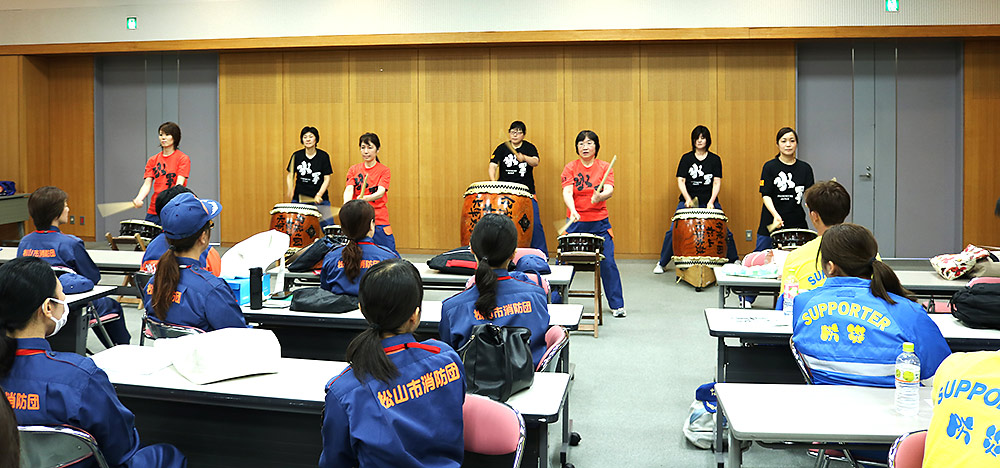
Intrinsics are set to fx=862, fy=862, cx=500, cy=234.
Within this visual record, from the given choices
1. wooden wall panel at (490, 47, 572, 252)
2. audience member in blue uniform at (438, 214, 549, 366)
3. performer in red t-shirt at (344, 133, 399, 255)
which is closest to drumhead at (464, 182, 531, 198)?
performer in red t-shirt at (344, 133, 399, 255)

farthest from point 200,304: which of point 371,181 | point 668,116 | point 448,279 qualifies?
point 668,116

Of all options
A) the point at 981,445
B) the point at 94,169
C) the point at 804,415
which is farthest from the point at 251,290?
the point at 94,169

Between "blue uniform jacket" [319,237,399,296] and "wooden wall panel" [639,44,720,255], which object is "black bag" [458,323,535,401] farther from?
"wooden wall panel" [639,44,720,255]

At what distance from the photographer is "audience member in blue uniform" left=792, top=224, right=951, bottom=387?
2603 millimetres

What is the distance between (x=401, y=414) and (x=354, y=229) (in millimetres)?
2166

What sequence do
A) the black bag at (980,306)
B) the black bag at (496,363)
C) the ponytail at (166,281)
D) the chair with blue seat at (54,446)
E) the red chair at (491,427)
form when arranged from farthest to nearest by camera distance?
1. the black bag at (980,306)
2. the ponytail at (166,281)
3. the black bag at (496,363)
4. the red chair at (491,427)
5. the chair with blue seat at (54,446)

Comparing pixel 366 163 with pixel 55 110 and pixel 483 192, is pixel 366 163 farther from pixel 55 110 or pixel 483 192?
pixel 55 110

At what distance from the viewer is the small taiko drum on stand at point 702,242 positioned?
24.4ft

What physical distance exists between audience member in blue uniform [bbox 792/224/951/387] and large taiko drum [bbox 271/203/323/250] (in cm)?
519

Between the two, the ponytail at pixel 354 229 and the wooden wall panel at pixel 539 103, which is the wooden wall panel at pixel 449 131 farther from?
the ponytail at pixel 354 229

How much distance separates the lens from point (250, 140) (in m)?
9.98

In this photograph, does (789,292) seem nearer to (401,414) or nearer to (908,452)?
(908,452)

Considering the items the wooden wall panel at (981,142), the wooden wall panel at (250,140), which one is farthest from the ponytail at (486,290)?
the wooden wall panel at (981,142)

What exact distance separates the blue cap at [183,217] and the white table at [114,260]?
87.5 inches
